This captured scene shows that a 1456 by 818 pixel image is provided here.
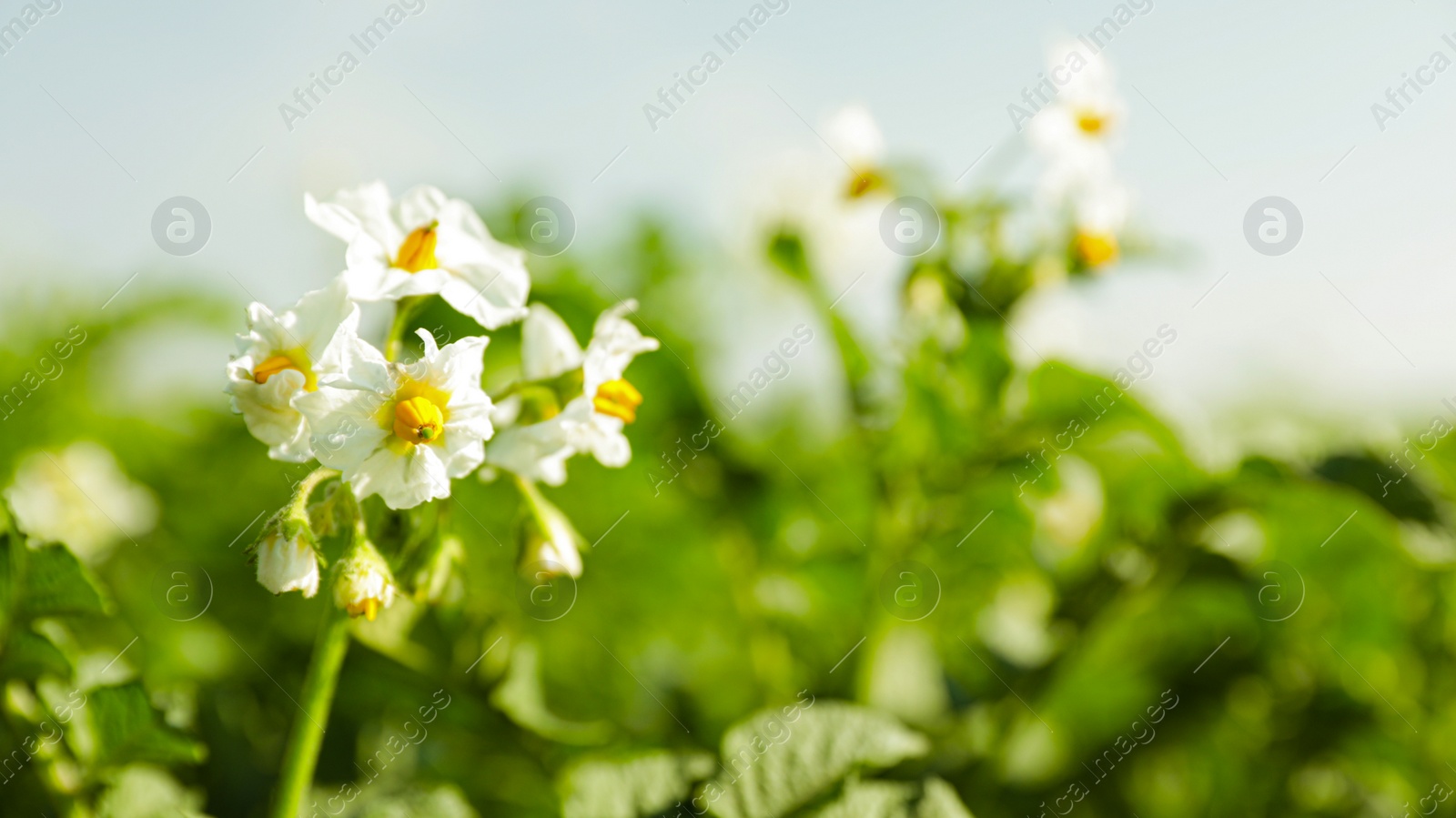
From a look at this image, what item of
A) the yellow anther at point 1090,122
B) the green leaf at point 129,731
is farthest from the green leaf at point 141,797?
the yellow anther at point 1090,122

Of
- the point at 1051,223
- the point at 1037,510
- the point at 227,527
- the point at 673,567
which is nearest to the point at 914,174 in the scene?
the point at 1051,223

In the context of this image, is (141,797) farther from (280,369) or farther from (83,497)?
(83,497)

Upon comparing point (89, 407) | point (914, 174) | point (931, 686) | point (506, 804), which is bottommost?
point (89, 407)

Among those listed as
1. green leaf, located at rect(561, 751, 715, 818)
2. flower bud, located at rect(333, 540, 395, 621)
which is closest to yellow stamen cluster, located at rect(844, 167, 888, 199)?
green leaf, located at rect(561, 751, 715, 818)

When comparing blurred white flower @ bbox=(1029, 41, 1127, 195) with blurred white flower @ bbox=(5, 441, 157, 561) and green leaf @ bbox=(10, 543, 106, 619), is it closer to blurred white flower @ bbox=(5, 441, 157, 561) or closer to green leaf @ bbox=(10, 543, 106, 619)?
green leaf @ bbox=(10, 543, 106, 619)

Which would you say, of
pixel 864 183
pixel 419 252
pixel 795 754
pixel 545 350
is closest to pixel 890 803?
pixel 795 754

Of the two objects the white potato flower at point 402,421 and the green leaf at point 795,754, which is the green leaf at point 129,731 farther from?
the green leaf at point 795,754

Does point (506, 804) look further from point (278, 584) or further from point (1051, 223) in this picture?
point (1051, 223)
